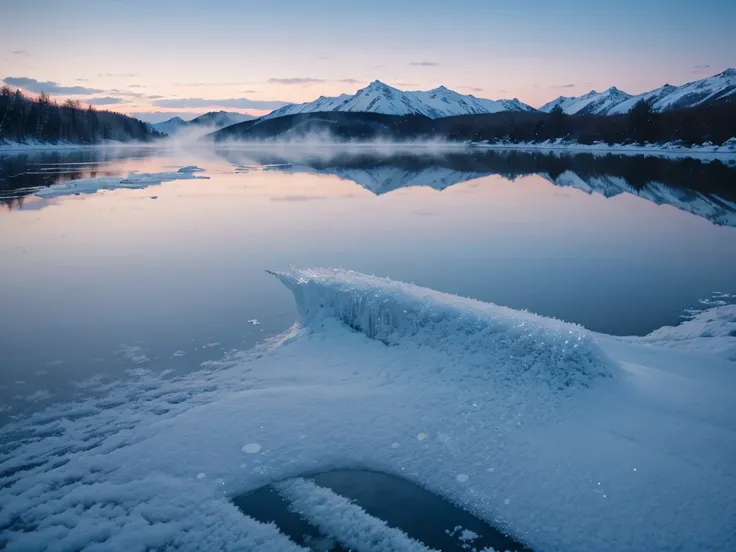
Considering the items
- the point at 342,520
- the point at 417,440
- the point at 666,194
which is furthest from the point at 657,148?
the point at 342,520

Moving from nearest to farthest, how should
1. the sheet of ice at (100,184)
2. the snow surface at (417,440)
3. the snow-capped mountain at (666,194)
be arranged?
the snow surface at (417,440) → the snow-capped mountain at (666,194) → the sheet of ice at (100,184)

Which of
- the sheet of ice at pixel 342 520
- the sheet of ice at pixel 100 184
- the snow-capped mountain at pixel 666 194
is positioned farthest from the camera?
the sheet of ice at pixel 100 184

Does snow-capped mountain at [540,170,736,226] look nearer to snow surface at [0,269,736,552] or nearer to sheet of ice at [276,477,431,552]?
snow surface at [0,269,736,552]

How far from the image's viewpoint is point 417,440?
7.00 meters

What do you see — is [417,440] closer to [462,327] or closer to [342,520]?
[342,520]

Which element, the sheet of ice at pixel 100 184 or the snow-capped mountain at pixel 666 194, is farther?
the sheet of ice at pixel 100 184

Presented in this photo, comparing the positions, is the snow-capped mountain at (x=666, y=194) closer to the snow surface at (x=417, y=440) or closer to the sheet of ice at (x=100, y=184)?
the snow surface at (x=417, y=440)

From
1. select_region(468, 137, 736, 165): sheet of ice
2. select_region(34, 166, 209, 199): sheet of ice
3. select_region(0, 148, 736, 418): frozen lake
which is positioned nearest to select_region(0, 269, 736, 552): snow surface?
select_region(0, 148, 736, 418): frozen lake

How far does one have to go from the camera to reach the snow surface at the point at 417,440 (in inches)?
217

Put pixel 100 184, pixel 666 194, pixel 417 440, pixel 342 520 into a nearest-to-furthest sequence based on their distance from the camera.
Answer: pixel 342 520 → pixel 417 440 → pixel 666 194 → pixel 100 184

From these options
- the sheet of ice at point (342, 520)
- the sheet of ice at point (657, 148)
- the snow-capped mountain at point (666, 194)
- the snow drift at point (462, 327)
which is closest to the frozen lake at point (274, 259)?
the snow-capped mountain at point (666, 194)

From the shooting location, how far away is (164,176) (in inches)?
1934

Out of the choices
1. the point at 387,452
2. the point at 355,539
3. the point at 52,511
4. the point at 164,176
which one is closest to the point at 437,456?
the point at 387,452

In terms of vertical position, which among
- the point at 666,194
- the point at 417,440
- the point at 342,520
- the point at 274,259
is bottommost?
the point at 342,520
